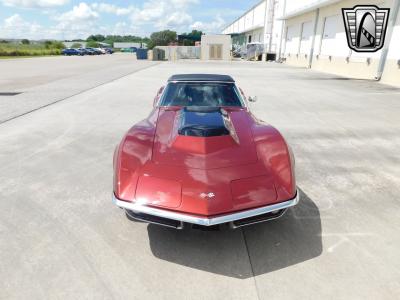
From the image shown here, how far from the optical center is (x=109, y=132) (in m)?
6.49

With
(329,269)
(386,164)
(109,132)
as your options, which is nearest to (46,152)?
(109,132)

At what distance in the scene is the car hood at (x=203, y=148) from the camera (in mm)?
2764

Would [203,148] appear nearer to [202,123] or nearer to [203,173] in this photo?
[203,173]

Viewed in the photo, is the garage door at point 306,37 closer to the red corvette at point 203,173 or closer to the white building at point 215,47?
the white building at point 215,47

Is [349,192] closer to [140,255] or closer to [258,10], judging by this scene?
[140,255]

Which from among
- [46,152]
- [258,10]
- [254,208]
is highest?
[258,10]

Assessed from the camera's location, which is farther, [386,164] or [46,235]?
[386,164]

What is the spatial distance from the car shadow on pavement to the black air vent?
3.36ft

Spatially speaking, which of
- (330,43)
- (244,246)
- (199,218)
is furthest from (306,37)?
(199,218)

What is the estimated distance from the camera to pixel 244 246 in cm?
279

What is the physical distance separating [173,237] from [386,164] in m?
3.91

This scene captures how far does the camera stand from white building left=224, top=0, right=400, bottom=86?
15008 mm

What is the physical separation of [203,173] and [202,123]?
843 mm

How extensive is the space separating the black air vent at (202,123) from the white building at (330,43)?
14624mm
